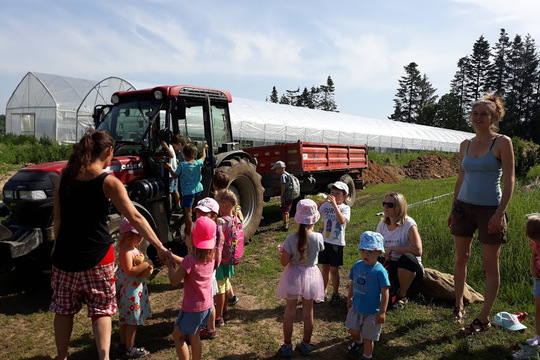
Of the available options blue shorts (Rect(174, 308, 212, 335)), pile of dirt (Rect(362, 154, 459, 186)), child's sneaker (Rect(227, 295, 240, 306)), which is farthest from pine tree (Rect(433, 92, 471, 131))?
blue shorts (Rect(174, 308, 212, 335))

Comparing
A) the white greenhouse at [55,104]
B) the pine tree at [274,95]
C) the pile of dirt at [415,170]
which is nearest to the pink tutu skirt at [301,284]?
the pile of dirt at [415,170]

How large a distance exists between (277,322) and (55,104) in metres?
18.8

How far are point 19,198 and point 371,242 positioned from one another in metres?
3.78

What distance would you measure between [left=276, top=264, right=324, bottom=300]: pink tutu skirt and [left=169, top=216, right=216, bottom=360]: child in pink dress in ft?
2.19

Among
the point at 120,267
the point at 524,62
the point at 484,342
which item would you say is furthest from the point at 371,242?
the point at 524,62

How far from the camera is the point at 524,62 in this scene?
54938 millimetres

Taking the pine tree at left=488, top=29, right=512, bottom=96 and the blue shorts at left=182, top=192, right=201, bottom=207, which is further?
the pine tree at left=488, top=29, right=512, bottom=96

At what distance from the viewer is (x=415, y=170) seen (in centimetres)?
2436

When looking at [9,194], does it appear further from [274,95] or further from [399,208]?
[274,95]

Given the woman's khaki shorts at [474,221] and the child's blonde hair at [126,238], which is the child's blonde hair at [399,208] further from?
the child's blonde hair at [126,238]

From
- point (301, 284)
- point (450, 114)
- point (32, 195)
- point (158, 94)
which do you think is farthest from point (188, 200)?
point (450, 114)

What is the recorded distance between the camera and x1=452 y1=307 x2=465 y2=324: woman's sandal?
3.85 metres

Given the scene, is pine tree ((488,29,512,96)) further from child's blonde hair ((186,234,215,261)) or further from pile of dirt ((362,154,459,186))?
child's blonde hair ((186,234,215,261))

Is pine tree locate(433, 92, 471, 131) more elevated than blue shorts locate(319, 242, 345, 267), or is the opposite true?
pine tree locate(433, 92, 471, 131)
